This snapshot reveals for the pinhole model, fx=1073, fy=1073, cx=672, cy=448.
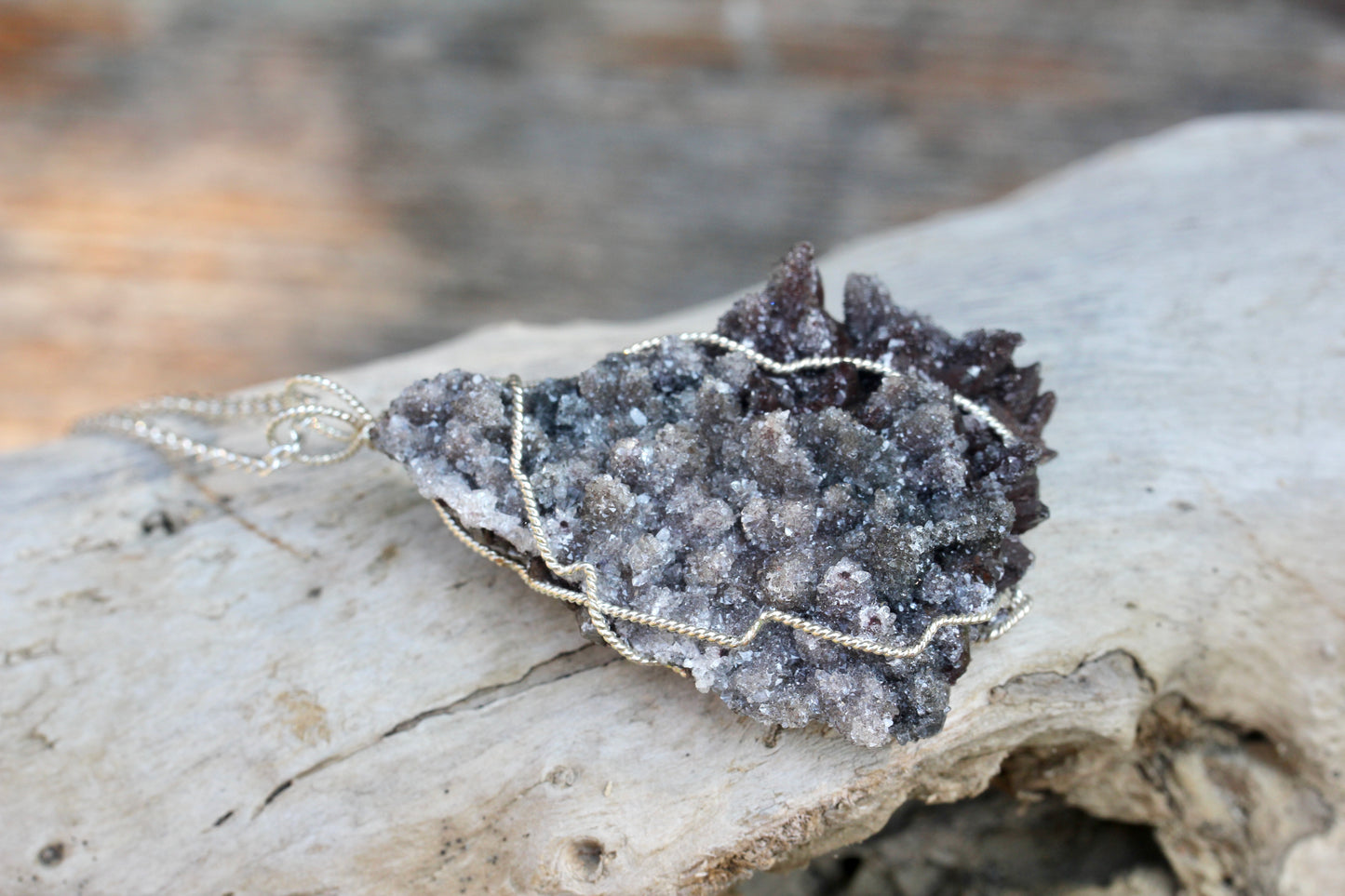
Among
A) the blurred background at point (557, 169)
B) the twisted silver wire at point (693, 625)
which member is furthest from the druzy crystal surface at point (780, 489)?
the blurred background at point (557, 169)

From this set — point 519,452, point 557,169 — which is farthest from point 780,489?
point 557,169

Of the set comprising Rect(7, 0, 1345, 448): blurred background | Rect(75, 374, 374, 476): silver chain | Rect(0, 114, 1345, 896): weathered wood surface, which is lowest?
Rect(0, 114, 1345, 896): weathered wood surface

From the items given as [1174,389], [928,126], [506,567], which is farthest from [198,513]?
[928,126]

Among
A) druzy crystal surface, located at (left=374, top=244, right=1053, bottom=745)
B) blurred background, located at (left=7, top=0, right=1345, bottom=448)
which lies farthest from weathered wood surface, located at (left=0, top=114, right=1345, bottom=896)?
blurred background, located at (left=7, top=0, right=1345, bottom=448)

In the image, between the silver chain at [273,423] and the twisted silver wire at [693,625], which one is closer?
the twisted silver wire at [693,625]

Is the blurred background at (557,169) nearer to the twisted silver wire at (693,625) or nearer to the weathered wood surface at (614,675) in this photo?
the weathered wood surface at (614,675)

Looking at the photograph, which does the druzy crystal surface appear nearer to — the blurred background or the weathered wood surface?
the weathered wood surface
